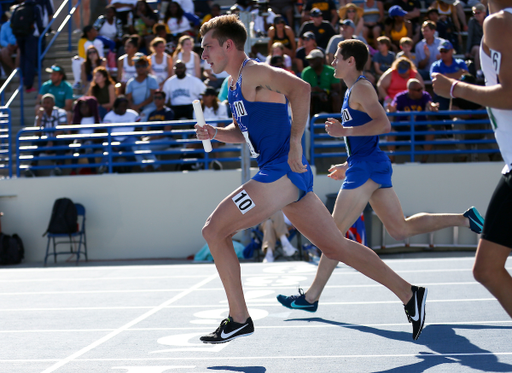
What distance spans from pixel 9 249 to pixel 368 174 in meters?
8.88

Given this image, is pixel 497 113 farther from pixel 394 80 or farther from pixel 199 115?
pixel 394 80

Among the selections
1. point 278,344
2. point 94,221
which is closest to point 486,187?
point 94,221

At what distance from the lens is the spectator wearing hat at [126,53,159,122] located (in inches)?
527

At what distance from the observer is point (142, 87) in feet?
44.1

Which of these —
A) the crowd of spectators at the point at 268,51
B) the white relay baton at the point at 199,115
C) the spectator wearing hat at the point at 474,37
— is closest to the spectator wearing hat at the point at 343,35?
the crowd of spectators at the point at 268,51

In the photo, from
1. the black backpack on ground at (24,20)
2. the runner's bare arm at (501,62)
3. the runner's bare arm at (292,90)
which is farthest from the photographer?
the black backpack on ground at (24,20)

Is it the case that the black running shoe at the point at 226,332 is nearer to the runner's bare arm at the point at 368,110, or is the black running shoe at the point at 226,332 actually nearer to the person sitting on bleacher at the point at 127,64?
the runner's bare arm at the point at 368,110

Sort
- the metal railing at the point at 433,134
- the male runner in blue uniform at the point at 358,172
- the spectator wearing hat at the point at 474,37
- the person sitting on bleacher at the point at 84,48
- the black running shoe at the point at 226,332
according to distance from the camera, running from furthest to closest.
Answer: the person sitting on bleacher at the point at 84,48
the spectator wearing hat at the point at 474,37
the metal railing at the point at 433,134
the male runner in blue uniform at the point at 358,172
the black running shoe at the point at 226,332

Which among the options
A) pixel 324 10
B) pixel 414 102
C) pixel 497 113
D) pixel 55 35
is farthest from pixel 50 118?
pixel 497 113

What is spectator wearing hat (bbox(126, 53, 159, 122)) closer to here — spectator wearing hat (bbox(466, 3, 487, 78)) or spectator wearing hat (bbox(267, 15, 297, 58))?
spectator wearing hat (bbox(267, 15, 297, 58))

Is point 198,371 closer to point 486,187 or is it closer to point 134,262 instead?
point 134,262

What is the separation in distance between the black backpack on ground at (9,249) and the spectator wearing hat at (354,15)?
329 inches

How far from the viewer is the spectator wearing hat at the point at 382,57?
44.5 ft

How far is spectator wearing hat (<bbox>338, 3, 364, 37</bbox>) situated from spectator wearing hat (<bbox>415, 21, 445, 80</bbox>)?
139 cm
